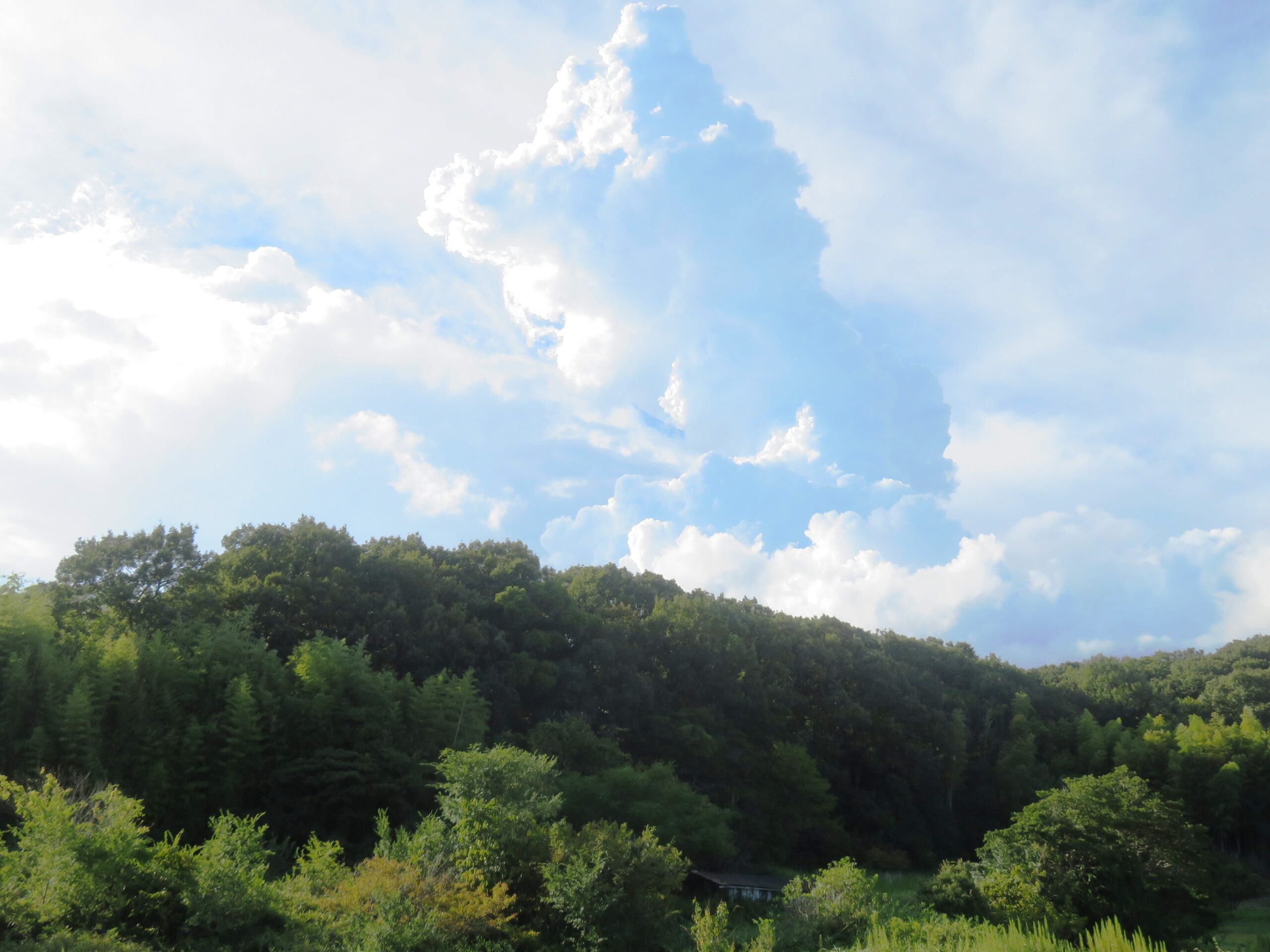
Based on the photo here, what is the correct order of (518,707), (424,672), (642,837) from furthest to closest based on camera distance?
(518,707), (424,672), (642,837)

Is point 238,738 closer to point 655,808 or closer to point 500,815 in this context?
point 500,815

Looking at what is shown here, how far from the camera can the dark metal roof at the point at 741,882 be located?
27875mm

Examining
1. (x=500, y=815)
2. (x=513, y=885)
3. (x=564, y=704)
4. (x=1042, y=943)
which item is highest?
Answer: (x=564, y=704)

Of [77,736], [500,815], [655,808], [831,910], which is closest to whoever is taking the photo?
[831,910]

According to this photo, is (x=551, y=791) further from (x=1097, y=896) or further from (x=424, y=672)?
(x=1097, y=896)

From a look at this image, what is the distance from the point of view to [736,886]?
27828 millimetres

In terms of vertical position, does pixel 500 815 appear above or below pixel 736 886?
above

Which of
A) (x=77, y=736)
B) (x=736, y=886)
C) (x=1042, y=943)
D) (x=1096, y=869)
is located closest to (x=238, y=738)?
(x=77, y=736)

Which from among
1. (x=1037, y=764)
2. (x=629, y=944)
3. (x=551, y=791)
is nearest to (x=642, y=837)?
(x=629, y=944)

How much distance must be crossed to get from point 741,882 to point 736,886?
111 cm

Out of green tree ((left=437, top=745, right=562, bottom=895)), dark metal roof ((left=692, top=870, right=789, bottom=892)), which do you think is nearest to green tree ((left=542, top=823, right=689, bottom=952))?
green tree ((left=437, top=745, right=562, bottom=895))

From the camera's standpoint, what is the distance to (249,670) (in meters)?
26.9

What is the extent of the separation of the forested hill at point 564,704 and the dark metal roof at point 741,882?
1.04 m

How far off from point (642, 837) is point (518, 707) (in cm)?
1968
